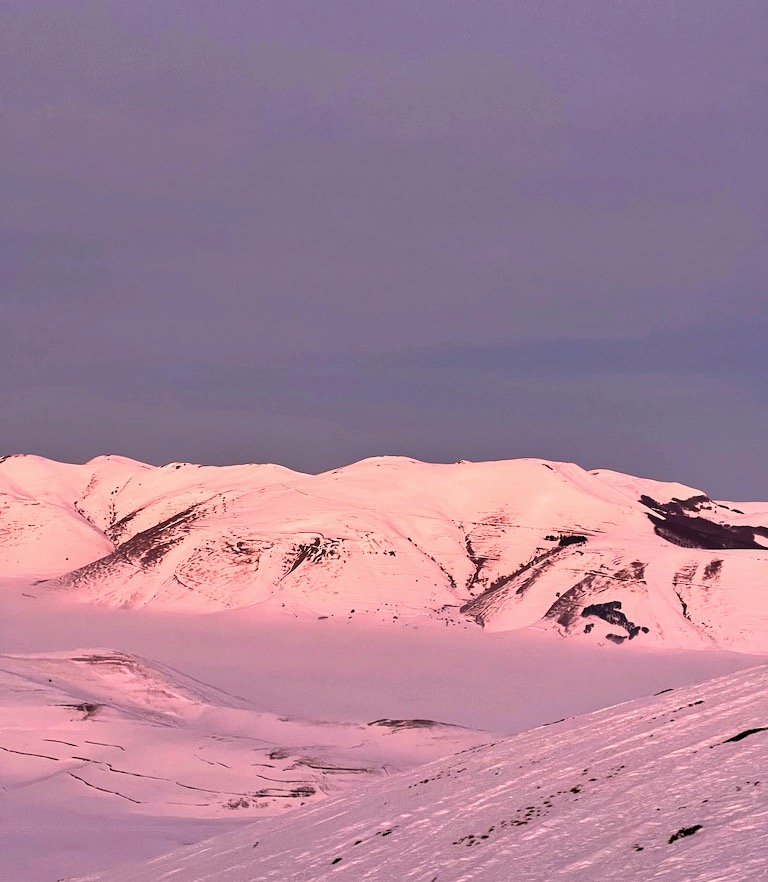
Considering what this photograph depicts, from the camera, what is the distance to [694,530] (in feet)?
277

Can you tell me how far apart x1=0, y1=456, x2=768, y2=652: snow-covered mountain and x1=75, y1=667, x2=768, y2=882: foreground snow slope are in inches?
1820

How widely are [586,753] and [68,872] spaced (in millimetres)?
13156

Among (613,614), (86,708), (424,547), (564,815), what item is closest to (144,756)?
(86,708)

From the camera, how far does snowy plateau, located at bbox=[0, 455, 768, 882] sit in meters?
15.5

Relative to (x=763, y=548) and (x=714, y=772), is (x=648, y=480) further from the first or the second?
(x=714, y=772)

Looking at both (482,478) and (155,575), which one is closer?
(155,575)

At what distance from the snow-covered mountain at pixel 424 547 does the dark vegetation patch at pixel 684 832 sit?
54.6 meters

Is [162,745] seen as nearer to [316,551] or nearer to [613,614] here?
[613,614]

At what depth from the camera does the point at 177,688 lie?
1911 inches

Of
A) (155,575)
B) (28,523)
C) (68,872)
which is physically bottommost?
(68,872)


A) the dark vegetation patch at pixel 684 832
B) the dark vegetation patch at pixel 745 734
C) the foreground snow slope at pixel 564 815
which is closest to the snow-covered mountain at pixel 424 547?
the foreground snow slope at pixel 564 815

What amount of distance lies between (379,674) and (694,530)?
109 ft

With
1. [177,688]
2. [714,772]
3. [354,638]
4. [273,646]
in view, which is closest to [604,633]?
[354,638]

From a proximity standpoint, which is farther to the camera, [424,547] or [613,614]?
[424,547]
